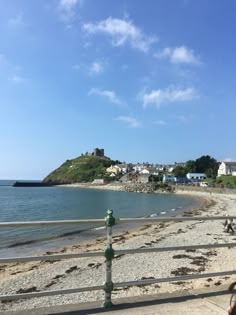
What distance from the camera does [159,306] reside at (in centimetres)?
502

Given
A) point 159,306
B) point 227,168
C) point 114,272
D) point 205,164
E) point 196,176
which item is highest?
point 205,164

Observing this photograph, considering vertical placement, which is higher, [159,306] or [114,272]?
[159,306]

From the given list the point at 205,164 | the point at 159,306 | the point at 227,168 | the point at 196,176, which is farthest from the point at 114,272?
the point at 205,164

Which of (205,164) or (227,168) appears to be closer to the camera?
(227,168)

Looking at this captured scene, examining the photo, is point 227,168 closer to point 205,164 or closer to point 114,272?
point 205,164

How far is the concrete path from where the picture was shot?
4.78 m

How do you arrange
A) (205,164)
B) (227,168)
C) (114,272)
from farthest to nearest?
1. (205,164)
2. (227,168)
3. (114,272)

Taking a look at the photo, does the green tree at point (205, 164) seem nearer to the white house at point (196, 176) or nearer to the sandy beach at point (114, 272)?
the white house at point (196, 176)

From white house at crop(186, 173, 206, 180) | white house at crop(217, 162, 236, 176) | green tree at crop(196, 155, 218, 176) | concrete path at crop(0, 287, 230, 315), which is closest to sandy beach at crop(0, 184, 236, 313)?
concrete path at crop(0, 287, 230, 315)

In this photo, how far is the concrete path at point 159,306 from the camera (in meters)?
4.78

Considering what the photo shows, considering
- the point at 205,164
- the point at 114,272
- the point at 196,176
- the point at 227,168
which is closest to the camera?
the point at 114,272

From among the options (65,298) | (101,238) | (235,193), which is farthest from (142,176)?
(65,298)

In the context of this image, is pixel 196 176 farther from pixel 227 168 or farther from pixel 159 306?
pixel 159 306

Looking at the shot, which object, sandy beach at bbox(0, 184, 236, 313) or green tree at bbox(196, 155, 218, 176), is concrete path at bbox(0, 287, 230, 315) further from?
green tree at bbox(196, 155, 218, 176)
